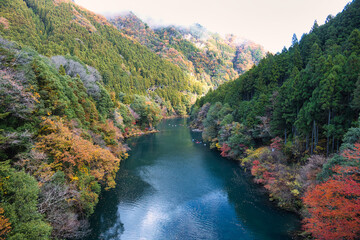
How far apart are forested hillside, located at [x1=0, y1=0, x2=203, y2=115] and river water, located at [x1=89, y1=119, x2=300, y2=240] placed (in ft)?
144

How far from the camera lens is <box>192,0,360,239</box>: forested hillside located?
12781 mm

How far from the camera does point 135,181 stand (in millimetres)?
28609

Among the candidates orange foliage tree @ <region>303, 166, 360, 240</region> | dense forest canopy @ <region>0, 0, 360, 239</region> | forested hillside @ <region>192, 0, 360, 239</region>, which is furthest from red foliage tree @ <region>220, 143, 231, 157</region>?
orange foliage tree @ <region>303, 166, 360, 240</region>

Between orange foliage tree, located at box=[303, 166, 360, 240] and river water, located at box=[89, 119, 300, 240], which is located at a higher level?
orange foliage tree, located at box=[303, 166, 360, 240]

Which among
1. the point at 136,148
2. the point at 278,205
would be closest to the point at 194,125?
the point at 136,148

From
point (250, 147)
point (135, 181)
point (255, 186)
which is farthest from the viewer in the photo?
point (250, 147)

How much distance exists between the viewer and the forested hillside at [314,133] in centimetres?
1278

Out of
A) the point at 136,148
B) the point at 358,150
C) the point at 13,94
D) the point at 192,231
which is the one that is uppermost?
the point at 13,94

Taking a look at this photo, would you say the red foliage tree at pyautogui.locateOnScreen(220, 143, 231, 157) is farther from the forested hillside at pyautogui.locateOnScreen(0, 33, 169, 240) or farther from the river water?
the forested hillside at pyautogui.locateOnScreen(0, 33, 169, 240)

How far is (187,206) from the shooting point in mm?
22234

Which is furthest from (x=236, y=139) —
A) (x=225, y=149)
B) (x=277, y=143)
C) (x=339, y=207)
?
(x=339, y=207)

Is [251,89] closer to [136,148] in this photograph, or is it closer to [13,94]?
[136,148]

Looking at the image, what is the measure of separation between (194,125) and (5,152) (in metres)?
68.6

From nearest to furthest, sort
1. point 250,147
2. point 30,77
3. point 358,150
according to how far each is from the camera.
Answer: point 358,150 → point 30,77 → point 250,147
